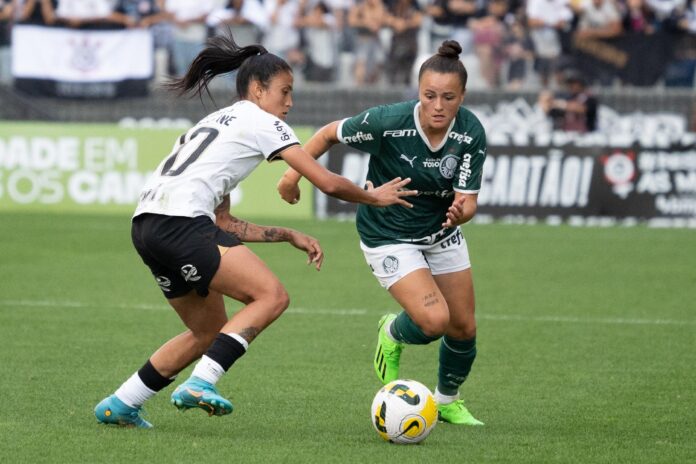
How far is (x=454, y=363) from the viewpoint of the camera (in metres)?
6.98

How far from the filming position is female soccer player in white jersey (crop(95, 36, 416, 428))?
5.97m

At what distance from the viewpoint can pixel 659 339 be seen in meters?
9.90

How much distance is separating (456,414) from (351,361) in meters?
1.91

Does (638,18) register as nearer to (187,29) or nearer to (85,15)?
(187,29)

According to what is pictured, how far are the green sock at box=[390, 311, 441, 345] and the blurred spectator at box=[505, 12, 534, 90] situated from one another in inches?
522

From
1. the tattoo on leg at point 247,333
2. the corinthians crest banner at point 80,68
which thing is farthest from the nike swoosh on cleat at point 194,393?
the corinthians crest banner at point 80,68

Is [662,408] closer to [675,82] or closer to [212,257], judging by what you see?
[212,257]

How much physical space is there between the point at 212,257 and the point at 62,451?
3.55 feet

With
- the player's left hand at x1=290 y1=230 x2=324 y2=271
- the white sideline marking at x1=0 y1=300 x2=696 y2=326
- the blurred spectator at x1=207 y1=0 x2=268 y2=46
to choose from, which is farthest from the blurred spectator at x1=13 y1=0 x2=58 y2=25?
the player's left hand at x1=290 y1=230 x2=324 y2=271

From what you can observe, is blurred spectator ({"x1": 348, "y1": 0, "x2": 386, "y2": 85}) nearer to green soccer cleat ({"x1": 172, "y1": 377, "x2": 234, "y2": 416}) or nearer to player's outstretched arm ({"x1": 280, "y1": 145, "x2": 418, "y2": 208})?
player's outstretched arm ({"x1": 280, "y1": 145, "x2": 418, "y2": 208})

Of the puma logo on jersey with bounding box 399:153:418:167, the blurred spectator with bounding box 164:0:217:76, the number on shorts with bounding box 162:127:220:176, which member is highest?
the number on shorts with bounding box 162:127:220:176

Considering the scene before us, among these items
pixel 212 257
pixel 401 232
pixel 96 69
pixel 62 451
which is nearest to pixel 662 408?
pixel 401 232

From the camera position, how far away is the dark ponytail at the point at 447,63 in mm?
6531

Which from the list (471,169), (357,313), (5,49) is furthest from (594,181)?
(471,169)
